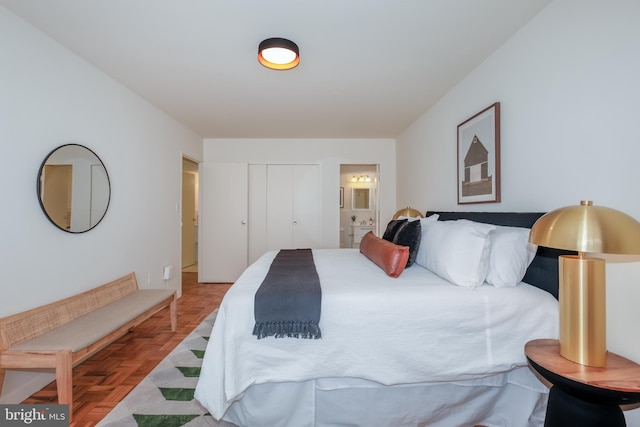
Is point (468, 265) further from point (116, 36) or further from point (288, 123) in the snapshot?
point (288, 123)

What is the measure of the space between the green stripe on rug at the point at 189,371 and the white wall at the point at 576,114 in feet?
7.92

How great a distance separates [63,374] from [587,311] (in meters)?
2.48

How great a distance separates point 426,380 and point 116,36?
291 cm

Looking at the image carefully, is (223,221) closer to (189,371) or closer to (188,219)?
(188,219)

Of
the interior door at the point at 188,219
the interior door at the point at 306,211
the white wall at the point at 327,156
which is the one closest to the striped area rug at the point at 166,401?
the interior door at the point at 306,211

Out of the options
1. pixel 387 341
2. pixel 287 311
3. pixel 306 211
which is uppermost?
pixel 306 211

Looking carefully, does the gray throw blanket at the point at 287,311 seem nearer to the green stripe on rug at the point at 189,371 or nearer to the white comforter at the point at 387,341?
the white comforter at the point at 387,341

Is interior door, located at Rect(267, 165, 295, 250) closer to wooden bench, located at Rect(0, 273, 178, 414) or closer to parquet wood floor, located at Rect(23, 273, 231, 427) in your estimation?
parquet wood floor, located at Rect(23, 273, 231, 427)

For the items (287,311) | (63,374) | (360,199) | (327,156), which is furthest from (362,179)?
(63,374)

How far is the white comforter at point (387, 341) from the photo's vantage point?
1.33 metres

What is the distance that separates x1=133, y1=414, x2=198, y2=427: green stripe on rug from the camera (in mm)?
1464

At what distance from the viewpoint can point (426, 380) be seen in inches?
54.4

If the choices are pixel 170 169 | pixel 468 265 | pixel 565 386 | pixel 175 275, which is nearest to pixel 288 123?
pixel 170 169

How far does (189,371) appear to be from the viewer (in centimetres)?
196
